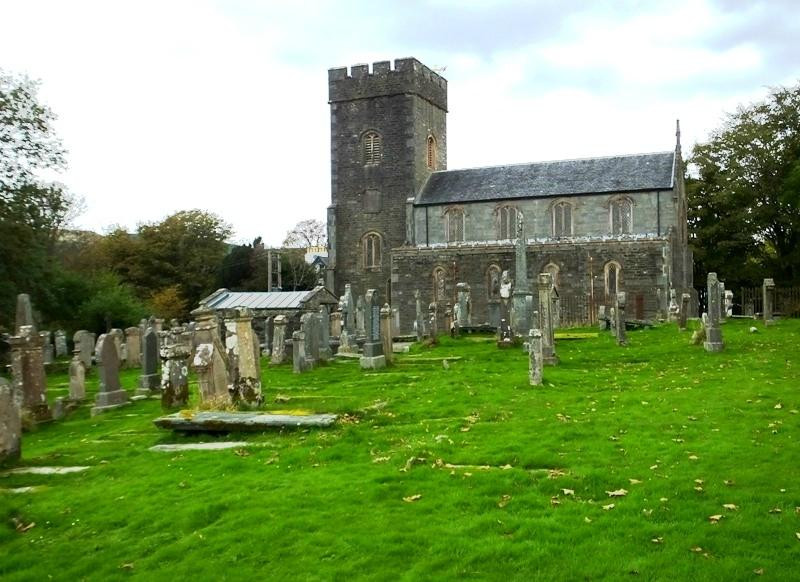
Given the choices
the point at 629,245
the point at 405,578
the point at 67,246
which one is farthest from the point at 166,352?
the point at 67,246

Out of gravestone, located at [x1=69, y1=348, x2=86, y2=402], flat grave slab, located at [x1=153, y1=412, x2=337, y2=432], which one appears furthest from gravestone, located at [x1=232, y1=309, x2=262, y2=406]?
gravestone, located at [x1=69, y1=348, x2=86, y2=402]

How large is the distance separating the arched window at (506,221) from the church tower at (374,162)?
5.38 metres

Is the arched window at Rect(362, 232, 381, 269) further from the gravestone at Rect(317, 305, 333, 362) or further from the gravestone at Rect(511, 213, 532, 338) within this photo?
the gravestone at Rect(317, 305, 333, 362)

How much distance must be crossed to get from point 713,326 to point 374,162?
30635mm

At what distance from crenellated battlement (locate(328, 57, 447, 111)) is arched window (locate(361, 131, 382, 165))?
87.6 inches

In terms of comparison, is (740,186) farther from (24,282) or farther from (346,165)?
(24,282)

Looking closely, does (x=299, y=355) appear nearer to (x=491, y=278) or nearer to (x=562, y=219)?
(x=491, y=278)

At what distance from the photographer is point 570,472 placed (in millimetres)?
7559

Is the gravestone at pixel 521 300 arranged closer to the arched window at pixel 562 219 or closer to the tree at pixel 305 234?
the arched window at pixel 562 219

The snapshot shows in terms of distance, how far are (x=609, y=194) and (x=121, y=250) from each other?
31971 mm

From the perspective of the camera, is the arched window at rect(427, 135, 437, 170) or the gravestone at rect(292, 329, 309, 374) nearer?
the gravestone at rect(292, 329, 309, 374)

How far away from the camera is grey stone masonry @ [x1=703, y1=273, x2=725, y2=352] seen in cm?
1789

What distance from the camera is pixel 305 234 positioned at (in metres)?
75.4

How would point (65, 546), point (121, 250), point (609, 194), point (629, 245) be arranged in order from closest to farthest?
point (65, 546), point (629, 245), point (609, 194), point (121, 250)
